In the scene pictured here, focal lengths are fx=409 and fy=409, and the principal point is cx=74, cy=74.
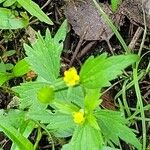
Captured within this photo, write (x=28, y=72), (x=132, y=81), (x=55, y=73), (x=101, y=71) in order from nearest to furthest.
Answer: (x=101, y=71) < (x=55, y=73) < (x=132, y=81) < (x=28, y=72)

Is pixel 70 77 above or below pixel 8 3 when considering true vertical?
below

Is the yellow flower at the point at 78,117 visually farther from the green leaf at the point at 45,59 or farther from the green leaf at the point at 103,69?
the green leaf at the point at 45,59

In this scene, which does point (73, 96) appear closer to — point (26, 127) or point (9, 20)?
point (26, 127)

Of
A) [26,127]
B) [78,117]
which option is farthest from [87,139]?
[26,127]

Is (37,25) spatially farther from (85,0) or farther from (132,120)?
(132,120)

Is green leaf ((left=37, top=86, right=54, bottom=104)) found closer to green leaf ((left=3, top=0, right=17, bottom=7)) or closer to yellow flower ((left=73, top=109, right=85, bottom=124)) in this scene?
yellow flower ((left=73, top=109, right=85, bottom=124))

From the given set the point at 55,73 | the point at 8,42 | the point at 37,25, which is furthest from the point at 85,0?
the point at 55,73
